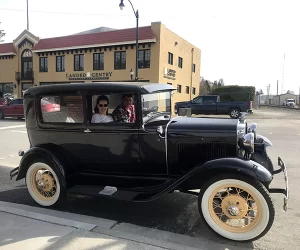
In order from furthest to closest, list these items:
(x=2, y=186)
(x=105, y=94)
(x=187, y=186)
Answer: (x=2, y=186) < (x=105, y=94) < (x=187, y=186)

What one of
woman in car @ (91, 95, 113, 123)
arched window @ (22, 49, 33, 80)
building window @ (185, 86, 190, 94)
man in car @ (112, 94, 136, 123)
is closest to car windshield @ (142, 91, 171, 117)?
man in car @ (112, 94, 136, 123)

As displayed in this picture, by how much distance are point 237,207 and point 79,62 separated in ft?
89.5

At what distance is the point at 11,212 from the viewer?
380 centimetres

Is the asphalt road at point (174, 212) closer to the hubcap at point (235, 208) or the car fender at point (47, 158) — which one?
the hubcap at point (235, 208)

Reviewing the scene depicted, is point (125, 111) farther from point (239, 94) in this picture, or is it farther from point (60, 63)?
point (239, 94)

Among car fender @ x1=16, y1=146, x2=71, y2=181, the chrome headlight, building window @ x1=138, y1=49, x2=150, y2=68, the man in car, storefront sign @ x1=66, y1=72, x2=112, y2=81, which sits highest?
building window @ x1=138, y1=49, x2=150, y2=68

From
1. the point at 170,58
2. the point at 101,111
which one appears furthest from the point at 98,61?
the point at 101,111

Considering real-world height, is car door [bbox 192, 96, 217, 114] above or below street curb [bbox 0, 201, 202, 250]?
above

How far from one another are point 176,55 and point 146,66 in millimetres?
4601

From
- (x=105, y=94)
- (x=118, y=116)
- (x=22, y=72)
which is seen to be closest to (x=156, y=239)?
(x=118, y=116)

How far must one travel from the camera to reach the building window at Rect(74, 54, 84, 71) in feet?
93.2

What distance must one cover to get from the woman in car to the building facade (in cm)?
1958

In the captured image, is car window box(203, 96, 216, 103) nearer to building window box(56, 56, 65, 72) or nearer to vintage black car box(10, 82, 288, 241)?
building window box(56, 56, 65, 72)

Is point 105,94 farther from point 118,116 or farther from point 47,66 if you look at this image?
point 47,66
